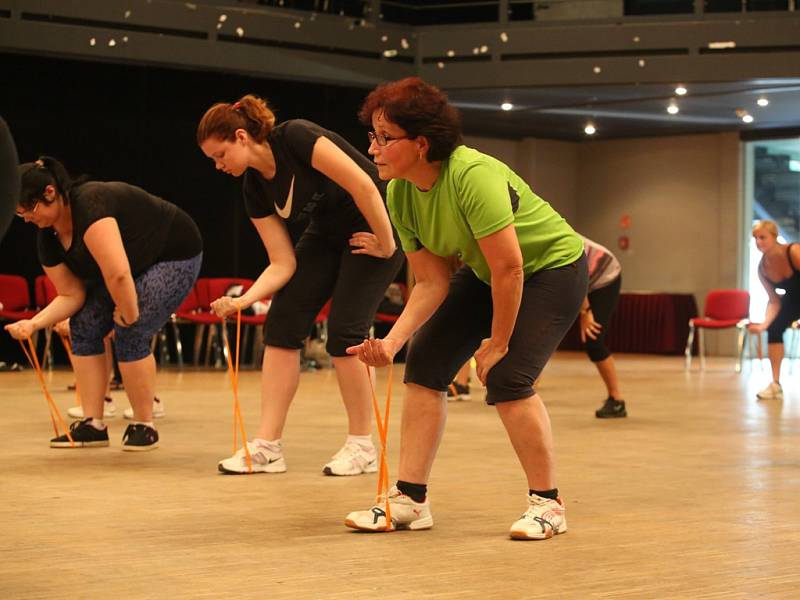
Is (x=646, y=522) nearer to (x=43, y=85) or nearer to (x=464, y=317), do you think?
(x=464, y=317)

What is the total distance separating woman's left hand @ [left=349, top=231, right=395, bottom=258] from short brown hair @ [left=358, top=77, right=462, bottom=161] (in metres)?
1.10

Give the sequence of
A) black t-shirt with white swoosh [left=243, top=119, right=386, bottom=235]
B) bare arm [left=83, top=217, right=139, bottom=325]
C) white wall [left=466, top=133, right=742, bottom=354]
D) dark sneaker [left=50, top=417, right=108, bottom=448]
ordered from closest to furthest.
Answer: black t-shirt with white swoosh [left=243, top=119, right=386, bottom=235] → bare arm [left=83, top=217, right=139, bottom=325] → dark sneaker [left=50, top=417, right=108, bottom=448] → white wall [left=466, top=133, right=742, bottom=354]

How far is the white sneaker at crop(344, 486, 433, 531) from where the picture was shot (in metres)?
3.31

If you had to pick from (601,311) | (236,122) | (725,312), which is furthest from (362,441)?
(725,312)

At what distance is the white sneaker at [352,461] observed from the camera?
4.40m

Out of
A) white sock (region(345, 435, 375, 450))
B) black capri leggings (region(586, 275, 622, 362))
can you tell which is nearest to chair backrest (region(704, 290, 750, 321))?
black capri leggings (region(586, 275, 622, 362))

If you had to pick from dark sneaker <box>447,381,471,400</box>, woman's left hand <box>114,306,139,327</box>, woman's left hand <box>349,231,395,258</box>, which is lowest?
dark sneaker <box>447,381,471,400</box>

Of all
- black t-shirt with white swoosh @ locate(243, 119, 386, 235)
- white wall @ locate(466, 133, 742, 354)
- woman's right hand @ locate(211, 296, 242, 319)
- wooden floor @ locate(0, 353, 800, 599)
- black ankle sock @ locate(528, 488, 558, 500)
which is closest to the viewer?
wooden floor @ locate(0, 353, 800, 599)

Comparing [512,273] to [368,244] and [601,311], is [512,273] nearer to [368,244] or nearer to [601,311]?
[368,244]

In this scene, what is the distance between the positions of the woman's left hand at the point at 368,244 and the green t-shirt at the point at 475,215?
2.94ft

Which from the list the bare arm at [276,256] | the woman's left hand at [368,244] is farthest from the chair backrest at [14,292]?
the woman's left hand at [368,244]

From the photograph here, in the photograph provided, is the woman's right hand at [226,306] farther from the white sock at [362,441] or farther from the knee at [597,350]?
the knee at [597,350]

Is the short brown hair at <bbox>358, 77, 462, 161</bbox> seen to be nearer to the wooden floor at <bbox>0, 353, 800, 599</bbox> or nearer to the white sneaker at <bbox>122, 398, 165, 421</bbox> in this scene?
the wooden floor at <bbox>0, 353, 800, 599</bbox>

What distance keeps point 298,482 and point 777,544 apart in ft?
5.56
